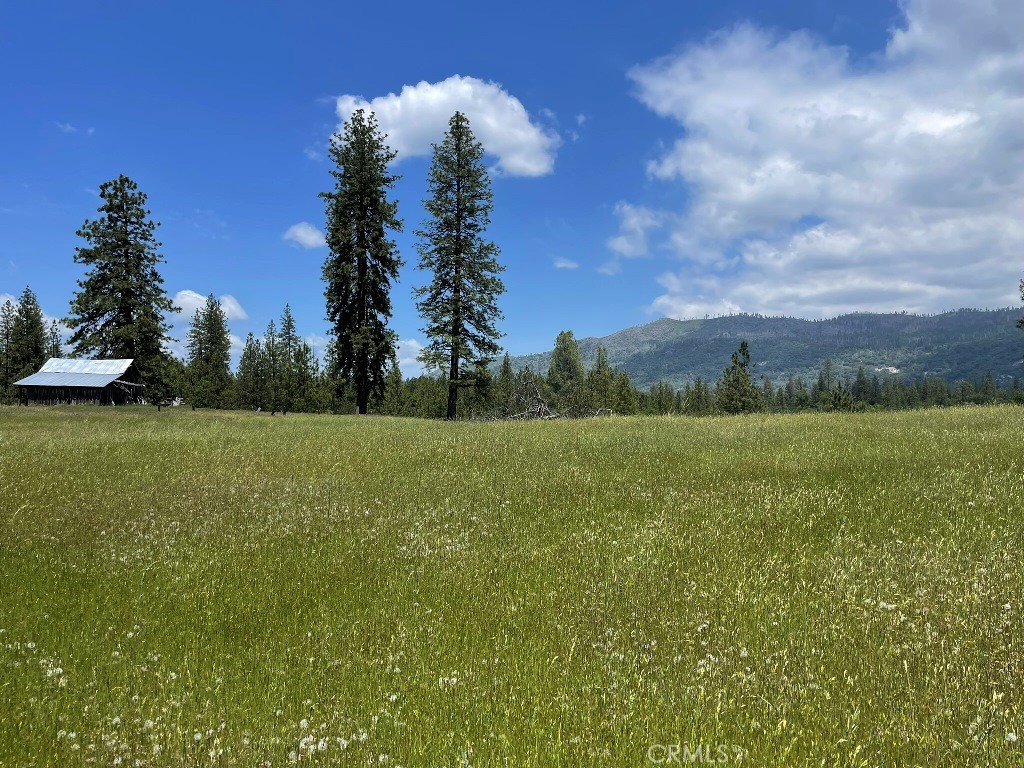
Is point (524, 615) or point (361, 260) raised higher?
point (361, 260)

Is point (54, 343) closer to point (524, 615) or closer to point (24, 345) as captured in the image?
point (24, 345)

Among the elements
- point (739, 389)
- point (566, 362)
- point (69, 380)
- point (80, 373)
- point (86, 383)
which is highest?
point (566, 362)

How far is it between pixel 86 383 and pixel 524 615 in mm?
53498

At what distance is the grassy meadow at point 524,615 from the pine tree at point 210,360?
3027 inches

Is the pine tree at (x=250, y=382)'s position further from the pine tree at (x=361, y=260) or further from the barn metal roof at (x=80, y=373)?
the pine tree at (x=361, y=260)

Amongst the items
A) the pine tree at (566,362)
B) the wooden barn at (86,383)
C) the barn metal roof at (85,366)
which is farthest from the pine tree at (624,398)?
the barn metal roof at (85,366)

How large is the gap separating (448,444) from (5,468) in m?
9.83

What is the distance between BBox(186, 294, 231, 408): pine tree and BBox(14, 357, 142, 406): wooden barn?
95.8ft

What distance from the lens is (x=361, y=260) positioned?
3659 cm
